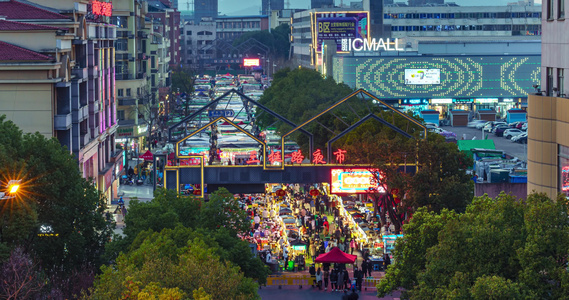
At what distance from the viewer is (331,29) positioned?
138250 millimetres

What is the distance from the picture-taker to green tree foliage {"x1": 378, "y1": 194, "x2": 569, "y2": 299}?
2038 centimetres

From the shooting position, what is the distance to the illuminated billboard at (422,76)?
383 feet

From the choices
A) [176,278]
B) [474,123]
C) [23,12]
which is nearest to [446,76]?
[474,123]

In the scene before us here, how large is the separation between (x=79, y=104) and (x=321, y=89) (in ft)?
162

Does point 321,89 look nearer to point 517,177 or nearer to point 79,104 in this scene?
point 517,177

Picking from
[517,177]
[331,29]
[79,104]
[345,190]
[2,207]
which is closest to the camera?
[2,207]

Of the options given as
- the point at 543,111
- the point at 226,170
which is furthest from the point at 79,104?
the point at 543,111

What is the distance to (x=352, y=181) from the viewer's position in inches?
1711

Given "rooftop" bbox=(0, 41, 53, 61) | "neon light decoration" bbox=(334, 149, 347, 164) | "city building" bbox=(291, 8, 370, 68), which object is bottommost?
"neon light decoration" bbox=(334, 149, 347, 164)

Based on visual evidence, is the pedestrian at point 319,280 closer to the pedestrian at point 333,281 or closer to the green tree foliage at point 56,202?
the pedestrian at point 333,281

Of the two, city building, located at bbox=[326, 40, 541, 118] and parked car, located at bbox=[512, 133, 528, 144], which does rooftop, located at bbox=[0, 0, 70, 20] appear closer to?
parked car, located at bbox=[512, 133, 528, 144]

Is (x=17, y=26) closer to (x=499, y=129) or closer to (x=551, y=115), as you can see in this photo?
(x=551, y=115)

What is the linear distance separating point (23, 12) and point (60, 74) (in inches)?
163

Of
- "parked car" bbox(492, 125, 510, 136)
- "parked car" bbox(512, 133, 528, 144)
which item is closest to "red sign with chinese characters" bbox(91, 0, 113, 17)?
"parked car" bbox(512, 133, 528, 144)
